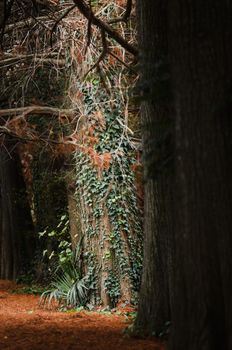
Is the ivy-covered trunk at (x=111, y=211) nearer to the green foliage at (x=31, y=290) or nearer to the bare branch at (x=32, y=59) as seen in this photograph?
the bare branch at (x=32, y=59)

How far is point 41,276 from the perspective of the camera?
19234mm

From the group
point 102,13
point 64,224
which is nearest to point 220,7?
point 102,13

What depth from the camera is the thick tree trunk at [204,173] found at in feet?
16.8

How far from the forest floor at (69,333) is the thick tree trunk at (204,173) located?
2242 millimetres

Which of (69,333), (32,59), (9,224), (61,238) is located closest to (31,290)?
(61,238)

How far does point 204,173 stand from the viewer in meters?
5.17

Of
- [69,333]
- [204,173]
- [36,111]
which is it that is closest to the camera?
[204,173]

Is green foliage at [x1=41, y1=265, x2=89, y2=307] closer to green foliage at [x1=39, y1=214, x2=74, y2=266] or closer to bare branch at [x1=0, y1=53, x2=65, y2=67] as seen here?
green foliage at [x1=39, y1=214, x2=74, y2=266]

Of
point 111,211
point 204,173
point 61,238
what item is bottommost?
point 204,173

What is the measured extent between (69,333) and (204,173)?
4228 millimetres

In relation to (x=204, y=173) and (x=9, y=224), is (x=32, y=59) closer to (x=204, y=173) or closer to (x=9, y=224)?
(x=204, y=173)

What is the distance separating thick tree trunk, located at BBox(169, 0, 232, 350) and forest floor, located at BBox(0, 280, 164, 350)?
7.35 feet

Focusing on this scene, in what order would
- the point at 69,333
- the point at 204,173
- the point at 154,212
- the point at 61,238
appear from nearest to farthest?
the point at 204,173 → the point at 154,212 → the point at 69,333 → the point at 61,238

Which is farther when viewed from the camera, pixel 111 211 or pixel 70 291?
pixel 70 291
